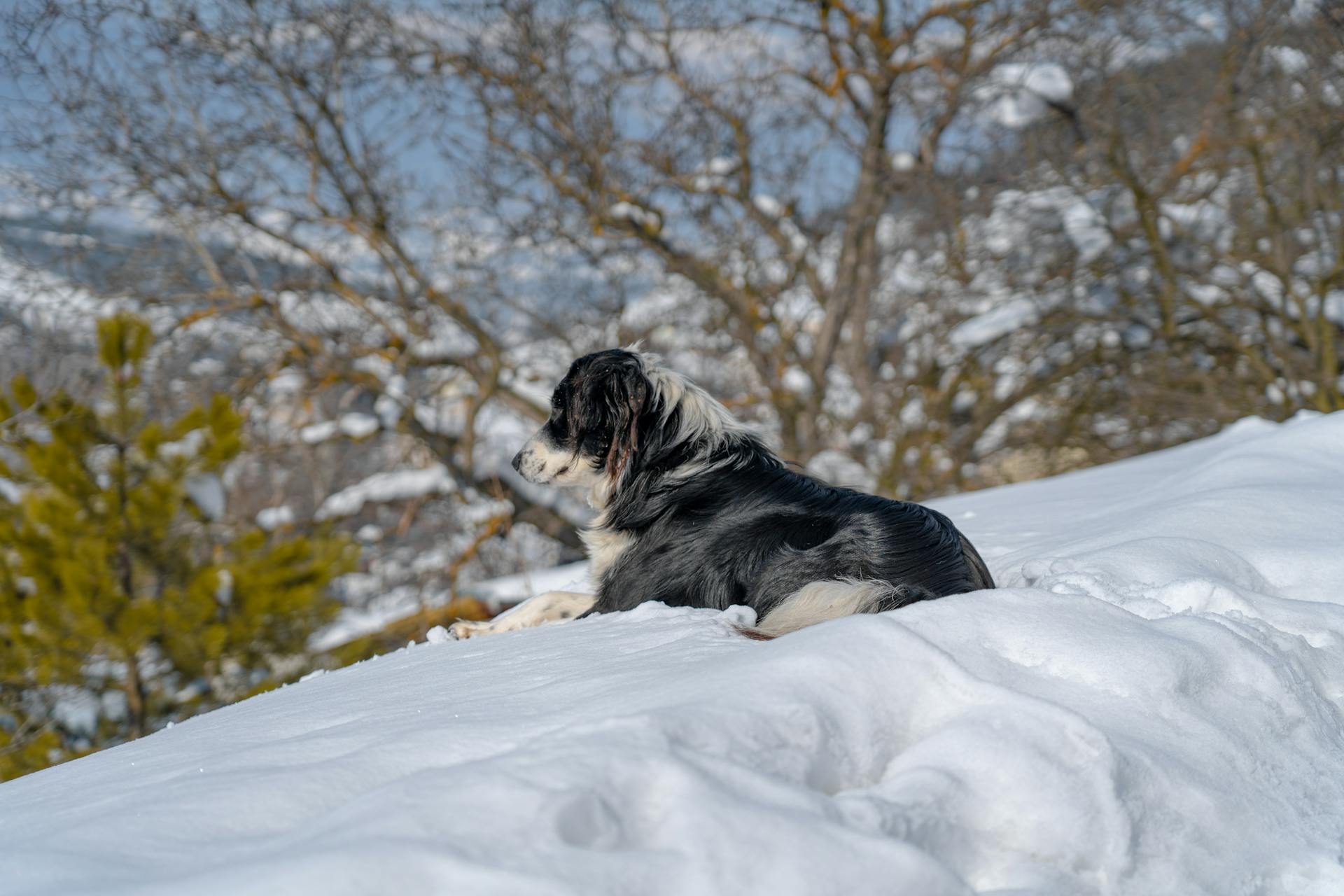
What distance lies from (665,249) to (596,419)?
752 cm

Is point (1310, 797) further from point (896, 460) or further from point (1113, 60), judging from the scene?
point (1113, 60)

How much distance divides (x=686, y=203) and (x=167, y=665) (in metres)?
7.17

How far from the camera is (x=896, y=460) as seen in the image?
411 inches

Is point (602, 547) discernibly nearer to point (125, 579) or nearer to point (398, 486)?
point (125, 579)

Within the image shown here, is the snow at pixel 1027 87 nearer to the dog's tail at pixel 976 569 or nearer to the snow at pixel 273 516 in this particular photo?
the dog's tail at pixel 976 569

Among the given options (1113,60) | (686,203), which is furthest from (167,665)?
(1113,60)

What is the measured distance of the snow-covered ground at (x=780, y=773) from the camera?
1173 millimetres

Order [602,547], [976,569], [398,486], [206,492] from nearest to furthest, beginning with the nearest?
[976,569] < [602,547] < [206,492] < [398,486]

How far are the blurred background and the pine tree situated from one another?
1.21ft

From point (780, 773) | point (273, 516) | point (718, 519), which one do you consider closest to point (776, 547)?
point (718, 519)

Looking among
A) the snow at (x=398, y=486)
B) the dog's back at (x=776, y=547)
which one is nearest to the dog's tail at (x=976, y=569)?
the dog's back at (x=776, y=547)

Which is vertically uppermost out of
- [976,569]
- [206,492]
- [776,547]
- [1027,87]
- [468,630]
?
[1027,87]

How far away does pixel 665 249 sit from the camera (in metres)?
10.8

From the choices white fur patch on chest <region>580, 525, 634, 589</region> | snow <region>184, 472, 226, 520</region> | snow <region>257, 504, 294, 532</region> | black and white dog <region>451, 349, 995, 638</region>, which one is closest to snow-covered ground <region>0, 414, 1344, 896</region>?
black and white dog <region>451, 349, 995, 638</region>
